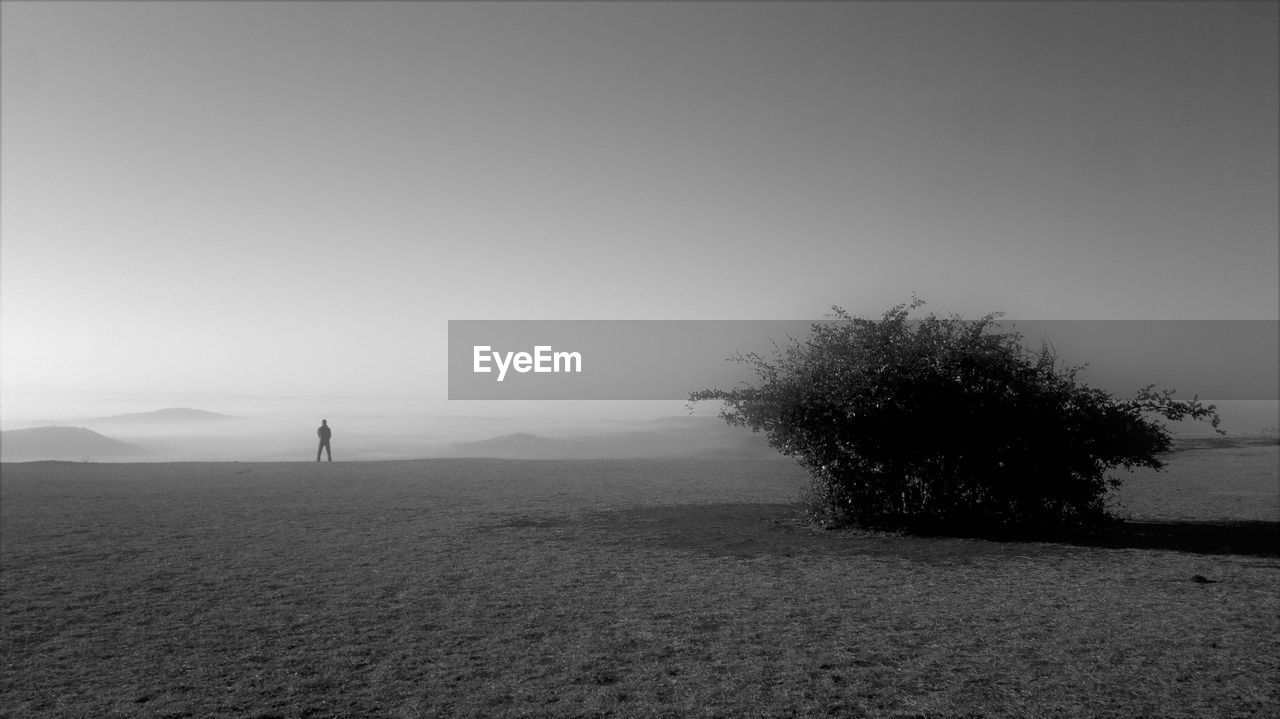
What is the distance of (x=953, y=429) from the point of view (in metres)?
13.4

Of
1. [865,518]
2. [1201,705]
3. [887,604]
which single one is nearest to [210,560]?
[887,604]

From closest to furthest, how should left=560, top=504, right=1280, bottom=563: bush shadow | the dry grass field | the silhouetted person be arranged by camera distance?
1. the dry grass field
2. left=560, top=504, right=1280, bottom=563: bush shadow
3. the silhouetted person

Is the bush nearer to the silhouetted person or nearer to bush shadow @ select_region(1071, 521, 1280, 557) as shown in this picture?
bush shadow @ select_region(1071, 521, 1280, 557)

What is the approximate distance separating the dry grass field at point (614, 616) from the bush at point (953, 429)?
106 cm

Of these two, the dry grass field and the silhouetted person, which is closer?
the dry grass field

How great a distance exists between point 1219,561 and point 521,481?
1565 cm

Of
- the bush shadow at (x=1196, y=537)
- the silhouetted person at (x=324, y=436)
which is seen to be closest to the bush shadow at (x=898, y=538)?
the bush shadow at (x=1196, y=537)

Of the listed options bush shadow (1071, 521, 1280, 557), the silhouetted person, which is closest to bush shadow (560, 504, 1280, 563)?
bush shadow (1071, 521, 1280, 557)

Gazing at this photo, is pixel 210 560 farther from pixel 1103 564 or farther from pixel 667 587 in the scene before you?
pixel 1103 564

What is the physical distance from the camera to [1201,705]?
571 cm

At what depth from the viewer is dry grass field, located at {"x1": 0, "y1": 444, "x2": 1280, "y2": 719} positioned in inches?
231

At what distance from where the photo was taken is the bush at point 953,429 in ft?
43.3

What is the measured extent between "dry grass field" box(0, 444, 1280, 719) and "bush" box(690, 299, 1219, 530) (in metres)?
1.06

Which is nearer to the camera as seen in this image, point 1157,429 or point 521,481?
point 1157,429
